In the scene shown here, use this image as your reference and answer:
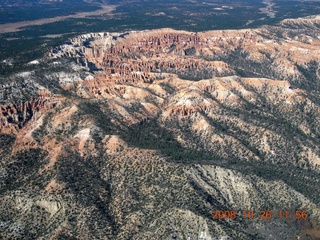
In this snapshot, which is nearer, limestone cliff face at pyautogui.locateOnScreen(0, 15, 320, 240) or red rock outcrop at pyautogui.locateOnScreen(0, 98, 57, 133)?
limestone cliff face at pyautogui.locateOnScreen(0, 15, 320, 240)

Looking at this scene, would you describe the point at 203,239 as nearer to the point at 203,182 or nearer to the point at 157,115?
the point at 203,182

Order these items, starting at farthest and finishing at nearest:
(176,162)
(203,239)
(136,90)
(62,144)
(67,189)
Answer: (136,90) → (62,144) → (176,162) → (67,189) → (203,239)

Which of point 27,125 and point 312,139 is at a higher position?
point 27,125

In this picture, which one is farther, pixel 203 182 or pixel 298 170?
pixel 298 170

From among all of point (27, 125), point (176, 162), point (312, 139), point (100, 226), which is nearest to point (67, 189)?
point (100, 226)
